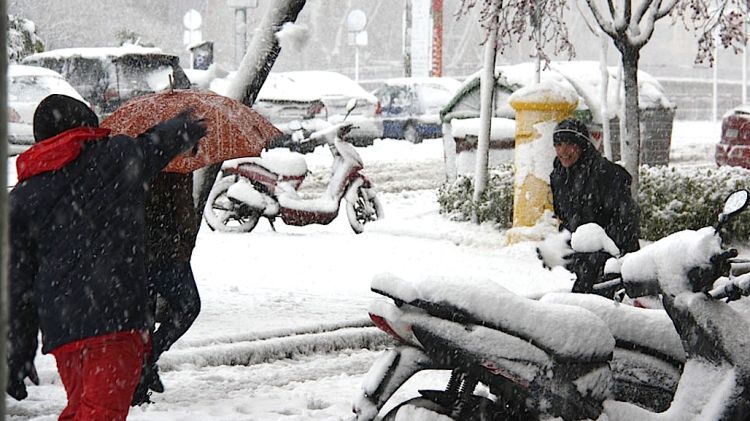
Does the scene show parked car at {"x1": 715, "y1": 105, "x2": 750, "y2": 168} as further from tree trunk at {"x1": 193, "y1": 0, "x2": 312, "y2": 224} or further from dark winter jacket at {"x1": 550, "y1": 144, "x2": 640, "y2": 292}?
dark winter jacket at {"x1": 550, "y1": 144, "x2": 640, "y2": 292}

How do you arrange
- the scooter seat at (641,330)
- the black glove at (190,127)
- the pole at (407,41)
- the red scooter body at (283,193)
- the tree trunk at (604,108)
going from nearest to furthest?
the scooter seat at (641,330) → the black glove at (190,127) → the red scooter body at (283,193) → the tree trunk at (604,108) → the pole at (407,41)

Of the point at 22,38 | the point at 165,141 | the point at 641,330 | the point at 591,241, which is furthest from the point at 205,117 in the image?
the point at 22,38

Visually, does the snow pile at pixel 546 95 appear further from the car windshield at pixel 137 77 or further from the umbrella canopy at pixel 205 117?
the car windshield at pixel 137 77

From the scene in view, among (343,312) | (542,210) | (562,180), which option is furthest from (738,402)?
(542,210)

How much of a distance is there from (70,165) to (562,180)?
331 centimetres

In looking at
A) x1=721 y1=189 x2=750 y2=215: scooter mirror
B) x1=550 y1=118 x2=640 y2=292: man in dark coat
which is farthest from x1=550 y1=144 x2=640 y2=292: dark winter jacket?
x1=721 y1=189 x2=750 y2=215: scooter mirror

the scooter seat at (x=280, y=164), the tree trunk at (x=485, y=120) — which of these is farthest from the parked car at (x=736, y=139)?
the scooter seat at (x=280, y=164)

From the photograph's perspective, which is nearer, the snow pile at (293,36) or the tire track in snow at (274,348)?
the tire track in snow at (274,348)

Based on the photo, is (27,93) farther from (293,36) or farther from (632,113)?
(293,36)

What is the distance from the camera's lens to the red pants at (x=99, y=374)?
13.5 ft

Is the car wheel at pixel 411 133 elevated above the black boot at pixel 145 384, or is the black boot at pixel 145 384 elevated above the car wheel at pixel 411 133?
the black boot at pixel 145 384

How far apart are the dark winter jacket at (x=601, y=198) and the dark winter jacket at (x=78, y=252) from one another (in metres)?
2.76

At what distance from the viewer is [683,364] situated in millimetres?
3865

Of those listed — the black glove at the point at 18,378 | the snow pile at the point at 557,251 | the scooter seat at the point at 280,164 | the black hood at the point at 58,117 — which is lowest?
the scooter seat at the point at 280,164
